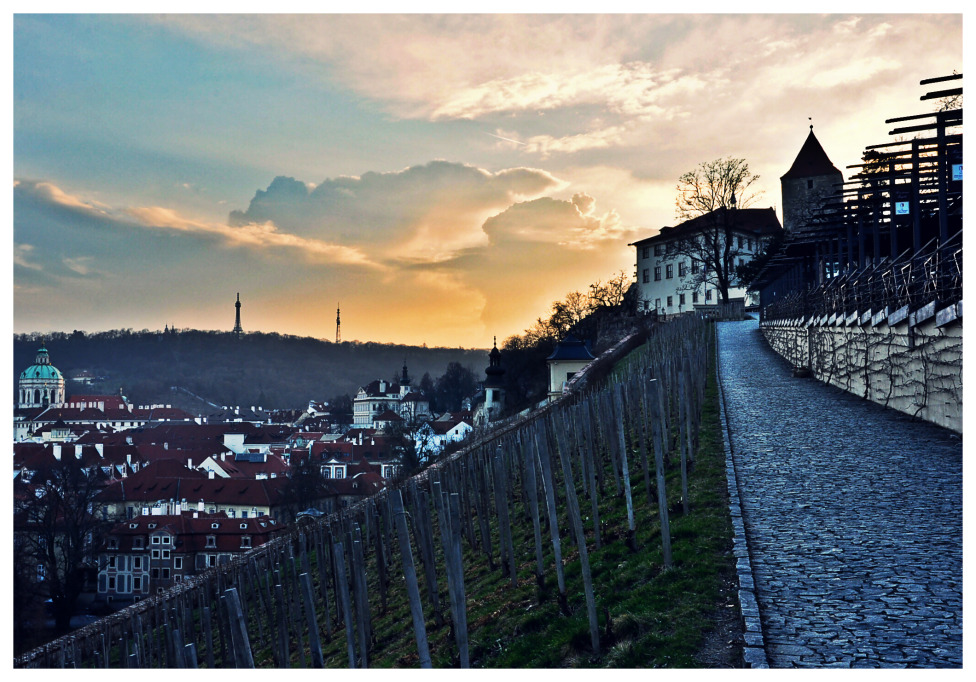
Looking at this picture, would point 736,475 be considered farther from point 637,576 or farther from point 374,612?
point 374,612

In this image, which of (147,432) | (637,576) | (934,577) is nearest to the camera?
(934,577)

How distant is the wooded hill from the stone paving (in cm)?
3407

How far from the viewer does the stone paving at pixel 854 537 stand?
5.16 metres

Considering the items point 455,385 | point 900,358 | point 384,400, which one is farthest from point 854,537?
point 384,400

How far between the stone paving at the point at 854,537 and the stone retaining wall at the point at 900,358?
16.3 inches

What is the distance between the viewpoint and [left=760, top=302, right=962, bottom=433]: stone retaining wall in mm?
11595

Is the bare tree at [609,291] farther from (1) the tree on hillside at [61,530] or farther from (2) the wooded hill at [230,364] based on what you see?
(1) the tree on hillside at [61,530]

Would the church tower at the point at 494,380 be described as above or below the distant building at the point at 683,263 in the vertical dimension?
below

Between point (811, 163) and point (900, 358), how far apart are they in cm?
6910

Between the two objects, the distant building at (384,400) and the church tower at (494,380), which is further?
the distant building at (384,400)

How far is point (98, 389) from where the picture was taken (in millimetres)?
56344

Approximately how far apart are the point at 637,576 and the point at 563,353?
108 ft

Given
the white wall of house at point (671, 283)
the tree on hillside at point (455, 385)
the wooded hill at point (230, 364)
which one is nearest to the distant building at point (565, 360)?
the wooded hill at point (230, 364)
